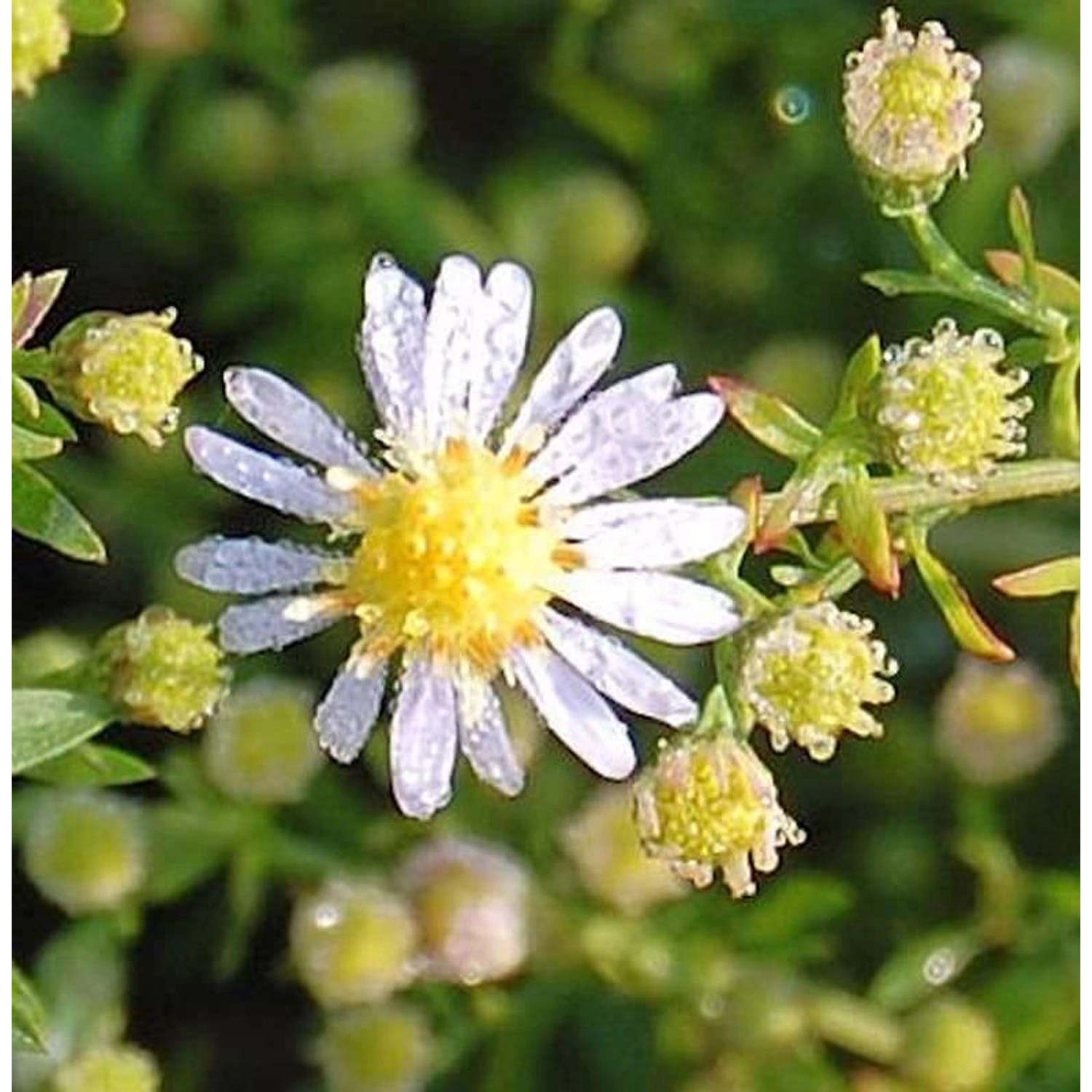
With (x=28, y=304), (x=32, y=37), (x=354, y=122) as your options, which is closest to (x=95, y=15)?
(x=32, y=37)

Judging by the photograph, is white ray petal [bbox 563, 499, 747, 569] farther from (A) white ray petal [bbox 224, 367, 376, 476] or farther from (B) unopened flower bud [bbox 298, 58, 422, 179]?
(B) unopened flower bud [bbox 298, 58, 422, 179]

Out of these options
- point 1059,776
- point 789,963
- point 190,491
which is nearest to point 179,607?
point 190,491

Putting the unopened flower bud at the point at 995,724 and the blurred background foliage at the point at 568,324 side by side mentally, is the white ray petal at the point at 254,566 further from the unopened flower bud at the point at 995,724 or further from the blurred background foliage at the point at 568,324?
the unopened flower bud at the point at 995,724

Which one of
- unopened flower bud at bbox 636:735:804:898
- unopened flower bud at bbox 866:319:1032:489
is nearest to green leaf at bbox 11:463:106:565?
unopened flower bud at bbox 636:735:804:898

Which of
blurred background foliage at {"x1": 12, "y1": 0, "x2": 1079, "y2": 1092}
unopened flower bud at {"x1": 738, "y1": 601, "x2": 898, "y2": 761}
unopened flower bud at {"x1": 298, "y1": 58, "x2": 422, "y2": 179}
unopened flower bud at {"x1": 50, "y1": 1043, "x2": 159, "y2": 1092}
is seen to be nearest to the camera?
unopened flower bud at {"x1": 738, "y1": 601, "x2": 898, "y2": 761}

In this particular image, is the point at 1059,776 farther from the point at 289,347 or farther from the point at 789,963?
the point at 289,347

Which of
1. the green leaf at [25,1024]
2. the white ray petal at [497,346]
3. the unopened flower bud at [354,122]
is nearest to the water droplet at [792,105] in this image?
the unopened flower bud at [354,122]
